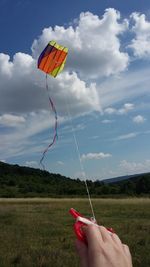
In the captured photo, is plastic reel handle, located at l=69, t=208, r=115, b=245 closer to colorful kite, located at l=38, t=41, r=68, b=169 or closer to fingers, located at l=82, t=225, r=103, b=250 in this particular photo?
fingers, located at l=82, t=225, r=103, b=250

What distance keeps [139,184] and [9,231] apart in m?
79.9

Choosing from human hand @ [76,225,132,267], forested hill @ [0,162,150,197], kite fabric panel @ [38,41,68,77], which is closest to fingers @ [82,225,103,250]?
human hand @ [76,225,132,267]

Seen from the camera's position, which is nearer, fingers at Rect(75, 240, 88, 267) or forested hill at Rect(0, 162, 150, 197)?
fingers at Rect(75, 240, 88, 267)

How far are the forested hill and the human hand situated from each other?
6854 cm

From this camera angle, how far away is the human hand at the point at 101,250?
1185 millimetres

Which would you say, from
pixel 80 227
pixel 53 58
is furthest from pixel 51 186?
pixel 80 227

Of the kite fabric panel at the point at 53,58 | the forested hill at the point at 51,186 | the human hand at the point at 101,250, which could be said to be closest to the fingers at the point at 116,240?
the human hand at the point at 101,250

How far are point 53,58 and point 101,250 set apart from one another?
639cm

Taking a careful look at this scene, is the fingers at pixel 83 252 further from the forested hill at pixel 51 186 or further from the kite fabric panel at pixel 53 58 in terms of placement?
the forested hill at pixel 51 186

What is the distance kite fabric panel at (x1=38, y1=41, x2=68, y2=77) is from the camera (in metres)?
7.21

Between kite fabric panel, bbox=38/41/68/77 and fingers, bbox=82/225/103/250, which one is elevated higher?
kite fabric panel, bbox=38/41/68/77

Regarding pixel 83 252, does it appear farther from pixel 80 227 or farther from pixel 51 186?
pixel 51 186

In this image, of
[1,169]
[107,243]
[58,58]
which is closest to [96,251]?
[107,243]

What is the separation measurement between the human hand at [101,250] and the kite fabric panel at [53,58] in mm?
6059
